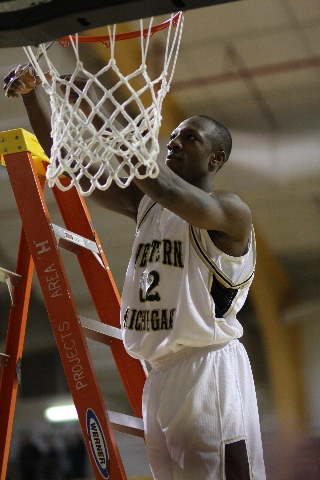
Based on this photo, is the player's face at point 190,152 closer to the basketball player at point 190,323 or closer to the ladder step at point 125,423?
the basketball player at point 190,323

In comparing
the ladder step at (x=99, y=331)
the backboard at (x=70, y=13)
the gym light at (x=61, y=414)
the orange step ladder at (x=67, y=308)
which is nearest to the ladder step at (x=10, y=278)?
the orange step ladder at (x=67, y=308)

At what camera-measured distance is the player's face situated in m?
2.75

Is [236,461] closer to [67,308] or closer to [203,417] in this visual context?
[203,417]

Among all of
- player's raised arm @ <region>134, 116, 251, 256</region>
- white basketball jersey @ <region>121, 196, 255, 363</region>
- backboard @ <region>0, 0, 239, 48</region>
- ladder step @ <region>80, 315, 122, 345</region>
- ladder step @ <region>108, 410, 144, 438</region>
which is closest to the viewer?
backboard @ <region>0, 0, 239, 48</region>

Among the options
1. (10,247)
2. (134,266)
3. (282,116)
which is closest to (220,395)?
(134,266)

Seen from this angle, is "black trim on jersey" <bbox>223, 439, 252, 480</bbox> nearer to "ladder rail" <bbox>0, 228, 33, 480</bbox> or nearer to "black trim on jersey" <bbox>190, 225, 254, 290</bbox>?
"black trim on jersey" <bbox>190, 225, 254, 290</bbox>

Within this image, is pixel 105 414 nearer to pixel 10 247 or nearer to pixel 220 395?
pixel 220 395

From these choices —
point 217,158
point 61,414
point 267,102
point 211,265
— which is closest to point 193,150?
point 217,158

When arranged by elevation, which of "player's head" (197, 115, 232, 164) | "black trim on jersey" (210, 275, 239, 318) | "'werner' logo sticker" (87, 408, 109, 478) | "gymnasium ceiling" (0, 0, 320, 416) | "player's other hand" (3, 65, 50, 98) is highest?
"gymnasium ceiling" (0, 0, 320, 416)

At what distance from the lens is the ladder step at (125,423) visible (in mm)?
2619

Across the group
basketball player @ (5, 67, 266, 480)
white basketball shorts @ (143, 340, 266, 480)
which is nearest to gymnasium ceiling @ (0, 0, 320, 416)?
basketball player @ (5, 67, 266, 480)

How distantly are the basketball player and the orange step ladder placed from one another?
169 millimetres

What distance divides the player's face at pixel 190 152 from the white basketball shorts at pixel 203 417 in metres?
0.65

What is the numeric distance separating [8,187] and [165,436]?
10.8ft
